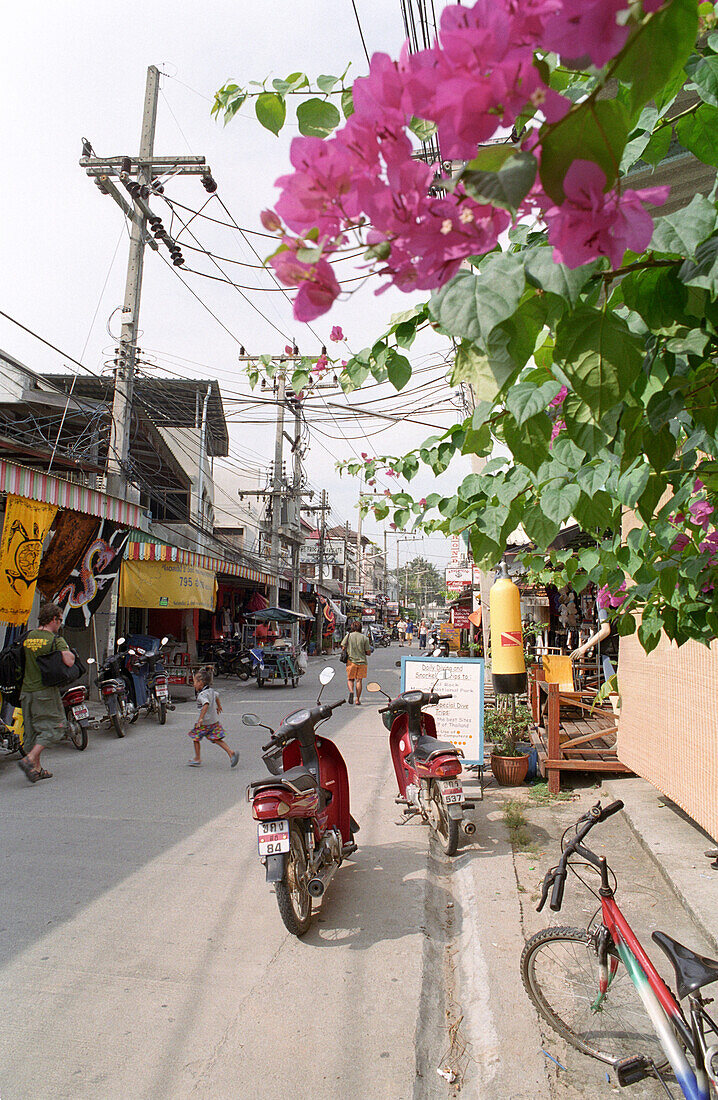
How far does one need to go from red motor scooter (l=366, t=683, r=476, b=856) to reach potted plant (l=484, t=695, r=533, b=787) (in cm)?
128

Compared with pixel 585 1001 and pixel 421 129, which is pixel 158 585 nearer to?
pixel 585 1001

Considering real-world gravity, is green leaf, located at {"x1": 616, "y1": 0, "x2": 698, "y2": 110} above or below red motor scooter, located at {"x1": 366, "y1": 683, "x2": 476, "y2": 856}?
above

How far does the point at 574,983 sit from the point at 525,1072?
17.5 inches

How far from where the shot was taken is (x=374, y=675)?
22.9m

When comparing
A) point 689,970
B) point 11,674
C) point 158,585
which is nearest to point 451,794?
point 689,970

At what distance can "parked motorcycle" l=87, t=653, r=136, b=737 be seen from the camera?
1016cm

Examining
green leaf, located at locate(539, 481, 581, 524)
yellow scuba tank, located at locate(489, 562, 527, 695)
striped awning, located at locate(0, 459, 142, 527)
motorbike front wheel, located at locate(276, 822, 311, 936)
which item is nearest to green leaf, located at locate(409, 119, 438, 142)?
green leaf, located at locate(539, 481, 581, 524)

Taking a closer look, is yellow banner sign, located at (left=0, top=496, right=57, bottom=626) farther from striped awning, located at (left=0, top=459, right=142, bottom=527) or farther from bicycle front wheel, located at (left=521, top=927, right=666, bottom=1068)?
bicycle front wheel, located at (left=521, top=927, right=666, bottom=1068)

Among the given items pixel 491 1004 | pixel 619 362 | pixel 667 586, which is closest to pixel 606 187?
pixel 619 362

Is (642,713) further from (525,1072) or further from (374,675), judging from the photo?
(374,675)

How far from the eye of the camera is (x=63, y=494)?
9.34 meters

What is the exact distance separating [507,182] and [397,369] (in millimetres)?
762

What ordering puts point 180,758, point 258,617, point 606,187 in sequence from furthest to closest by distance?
point 258,617 < point 180,758 < point 606,187

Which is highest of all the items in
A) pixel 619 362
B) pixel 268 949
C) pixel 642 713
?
pixel 619 362
